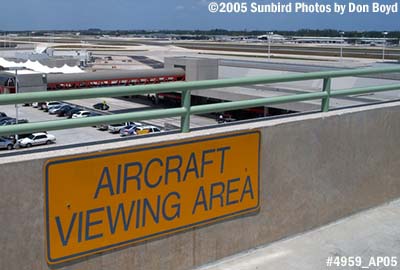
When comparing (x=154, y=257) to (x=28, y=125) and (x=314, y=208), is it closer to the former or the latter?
(x=28, y=125)

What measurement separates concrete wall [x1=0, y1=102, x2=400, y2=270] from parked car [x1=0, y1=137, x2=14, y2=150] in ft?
0.57

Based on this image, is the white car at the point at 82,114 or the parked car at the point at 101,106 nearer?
the white car at the point at 82,114

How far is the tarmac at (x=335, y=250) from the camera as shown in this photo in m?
4.23

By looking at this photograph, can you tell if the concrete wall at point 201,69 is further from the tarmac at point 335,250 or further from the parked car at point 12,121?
the parked car at point 12,121

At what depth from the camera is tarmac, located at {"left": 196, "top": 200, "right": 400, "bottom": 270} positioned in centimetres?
423

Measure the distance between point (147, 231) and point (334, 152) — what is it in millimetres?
2234

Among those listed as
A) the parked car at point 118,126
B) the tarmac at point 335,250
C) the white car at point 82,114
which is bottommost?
the tarmac at point 335,250

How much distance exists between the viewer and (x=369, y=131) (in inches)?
216

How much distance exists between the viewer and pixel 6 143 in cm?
330

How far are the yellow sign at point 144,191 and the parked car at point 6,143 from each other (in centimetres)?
28

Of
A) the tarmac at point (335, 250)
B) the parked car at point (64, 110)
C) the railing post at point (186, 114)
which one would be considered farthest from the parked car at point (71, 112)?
the tarmac at point (335, 250)

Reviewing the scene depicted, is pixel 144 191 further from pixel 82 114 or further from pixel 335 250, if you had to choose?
pixel 335 250

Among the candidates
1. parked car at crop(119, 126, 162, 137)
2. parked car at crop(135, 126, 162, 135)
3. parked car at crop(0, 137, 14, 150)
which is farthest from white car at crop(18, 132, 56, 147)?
parked car at crop(135, 126, 162, 135)

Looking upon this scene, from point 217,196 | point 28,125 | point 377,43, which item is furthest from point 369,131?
point 377,43
